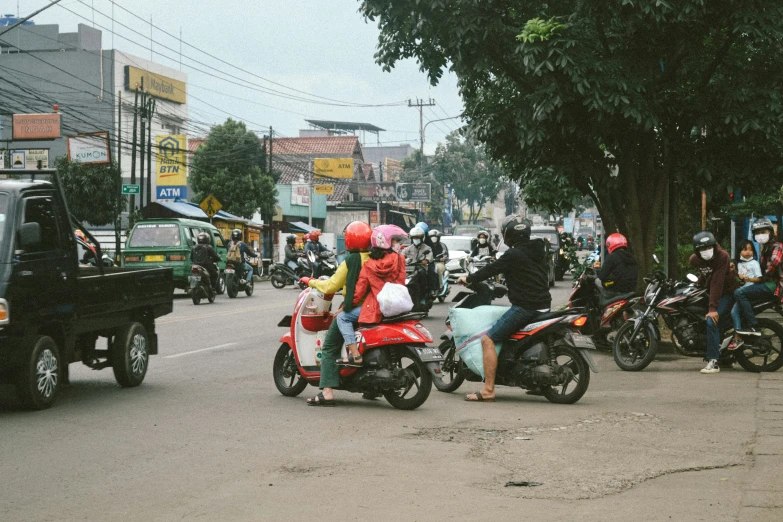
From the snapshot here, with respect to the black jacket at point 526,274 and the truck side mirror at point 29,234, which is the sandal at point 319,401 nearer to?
the black jacket at point 526,274

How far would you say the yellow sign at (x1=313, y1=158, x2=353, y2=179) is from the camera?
262 ft

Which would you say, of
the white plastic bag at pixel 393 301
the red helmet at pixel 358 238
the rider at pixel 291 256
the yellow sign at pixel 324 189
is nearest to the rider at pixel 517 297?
the white plastic bag at pixel 393 301

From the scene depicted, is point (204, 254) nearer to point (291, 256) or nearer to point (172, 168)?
point (291, 256)

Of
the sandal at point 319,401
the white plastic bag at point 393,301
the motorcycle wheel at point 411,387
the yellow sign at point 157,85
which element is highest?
the yellow sign at point 157,85

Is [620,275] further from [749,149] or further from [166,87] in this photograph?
[166,87]

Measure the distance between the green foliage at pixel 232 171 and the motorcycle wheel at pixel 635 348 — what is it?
44225mm

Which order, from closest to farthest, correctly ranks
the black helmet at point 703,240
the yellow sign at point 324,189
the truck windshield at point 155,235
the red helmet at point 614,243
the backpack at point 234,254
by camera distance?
the black helmet at point 703,240 < the red helmet at point 614,243 < the truck windshield at point 155,235 < the backpack at point 234,254 < the yellow sign at point 324,189

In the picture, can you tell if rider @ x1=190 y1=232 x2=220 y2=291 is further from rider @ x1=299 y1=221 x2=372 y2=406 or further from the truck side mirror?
the truck side mirror

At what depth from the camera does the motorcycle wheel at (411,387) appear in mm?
9461

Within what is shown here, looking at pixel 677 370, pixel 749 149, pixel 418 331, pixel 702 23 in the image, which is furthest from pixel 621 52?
pixel 418 331

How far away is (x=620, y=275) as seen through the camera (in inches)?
562

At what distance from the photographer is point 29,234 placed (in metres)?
9.08

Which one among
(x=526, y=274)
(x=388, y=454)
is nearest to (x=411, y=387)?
(x=526, y=274)

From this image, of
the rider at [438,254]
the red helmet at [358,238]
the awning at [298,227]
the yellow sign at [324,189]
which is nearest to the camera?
the red helmet at [358,238]
